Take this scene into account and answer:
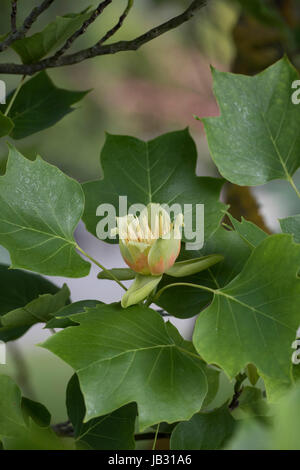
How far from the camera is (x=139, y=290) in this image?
7.2 inches

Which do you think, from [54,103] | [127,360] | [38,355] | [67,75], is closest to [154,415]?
[127,360]

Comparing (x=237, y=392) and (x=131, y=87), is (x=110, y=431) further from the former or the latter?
(x=131, y=87)

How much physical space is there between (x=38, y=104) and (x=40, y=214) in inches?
4.2

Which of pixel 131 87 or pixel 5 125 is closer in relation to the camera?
pixel 5 125

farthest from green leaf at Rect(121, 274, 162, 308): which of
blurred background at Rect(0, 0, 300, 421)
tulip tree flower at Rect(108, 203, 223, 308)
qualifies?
blurred background at Rect(0, 0, 300, 421)

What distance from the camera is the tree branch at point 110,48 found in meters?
0.22

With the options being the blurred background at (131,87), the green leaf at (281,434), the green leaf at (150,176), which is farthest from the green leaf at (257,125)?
the blurred background at (131,87)

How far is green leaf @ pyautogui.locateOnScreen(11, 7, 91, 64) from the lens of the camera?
0.78 ft

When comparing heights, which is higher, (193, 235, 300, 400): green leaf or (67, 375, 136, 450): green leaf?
(193, 235, 300, 400): green leaf

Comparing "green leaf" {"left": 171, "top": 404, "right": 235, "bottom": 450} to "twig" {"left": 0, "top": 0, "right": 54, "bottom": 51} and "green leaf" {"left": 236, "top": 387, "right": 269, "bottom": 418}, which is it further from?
"twig" {"left": 0, "top": 0, "right": 54, "bottom": 51}

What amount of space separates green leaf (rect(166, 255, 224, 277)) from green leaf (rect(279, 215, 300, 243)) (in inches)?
1.0

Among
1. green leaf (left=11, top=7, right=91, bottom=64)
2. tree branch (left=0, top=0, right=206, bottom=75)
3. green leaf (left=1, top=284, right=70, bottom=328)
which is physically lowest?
green leaf (left=1, top=284, right=70, bottom=328)

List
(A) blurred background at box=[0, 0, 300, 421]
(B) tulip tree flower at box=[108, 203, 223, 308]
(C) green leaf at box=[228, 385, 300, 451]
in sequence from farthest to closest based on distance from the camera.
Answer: (A) blurred background at box=[0, 0, 300, 421] < (B) tulip tree flower at box=[108, 203, 223, 308] < (C) green leaf at box=[228, 385, 300, 451]

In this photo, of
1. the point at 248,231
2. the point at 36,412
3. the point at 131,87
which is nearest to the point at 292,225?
the point at 248,231
